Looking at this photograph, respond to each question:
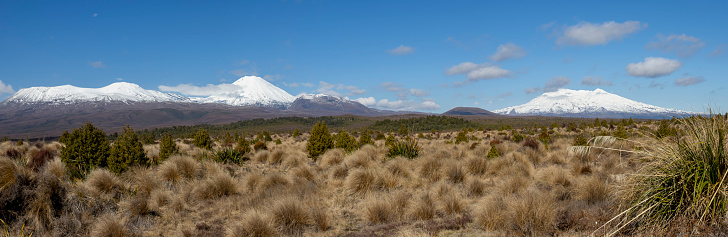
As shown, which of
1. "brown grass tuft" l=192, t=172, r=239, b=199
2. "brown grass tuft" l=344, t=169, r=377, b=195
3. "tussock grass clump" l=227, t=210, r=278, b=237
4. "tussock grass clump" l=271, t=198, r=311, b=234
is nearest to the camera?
"tussock grass clump" l=227, t=210, r=278, b=237

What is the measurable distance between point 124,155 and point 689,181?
12900 millimetres

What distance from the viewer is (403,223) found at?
582 cm

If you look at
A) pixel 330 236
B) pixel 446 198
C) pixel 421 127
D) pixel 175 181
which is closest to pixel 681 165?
pixel 446 198

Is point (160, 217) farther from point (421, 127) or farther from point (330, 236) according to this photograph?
point (421, 127)

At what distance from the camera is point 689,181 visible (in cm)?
380

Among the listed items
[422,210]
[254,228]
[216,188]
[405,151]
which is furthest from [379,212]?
[405,151]

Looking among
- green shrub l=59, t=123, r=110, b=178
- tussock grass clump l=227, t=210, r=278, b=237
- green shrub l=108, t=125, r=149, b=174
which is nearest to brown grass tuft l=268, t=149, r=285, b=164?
green shrub l=108, t=125, r=149, b=174

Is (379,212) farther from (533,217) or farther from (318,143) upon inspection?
(318,143)

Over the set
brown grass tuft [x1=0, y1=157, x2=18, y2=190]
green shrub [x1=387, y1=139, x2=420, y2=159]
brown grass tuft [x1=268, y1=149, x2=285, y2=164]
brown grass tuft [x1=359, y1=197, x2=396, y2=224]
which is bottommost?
brown grass tuft [x1=268, y1=149, x2=285, y2=164]

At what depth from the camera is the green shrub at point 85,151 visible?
9875 mm

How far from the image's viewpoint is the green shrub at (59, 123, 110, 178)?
32.4 ft

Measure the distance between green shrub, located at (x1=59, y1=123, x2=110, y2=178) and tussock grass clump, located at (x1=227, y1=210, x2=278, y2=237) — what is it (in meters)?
7.74

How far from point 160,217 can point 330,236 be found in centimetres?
358

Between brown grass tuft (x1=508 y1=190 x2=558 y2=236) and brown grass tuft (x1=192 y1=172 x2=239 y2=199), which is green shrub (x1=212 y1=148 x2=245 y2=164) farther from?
brown grass tuft (x1=508 y1=190 x2=558 y2=236)
